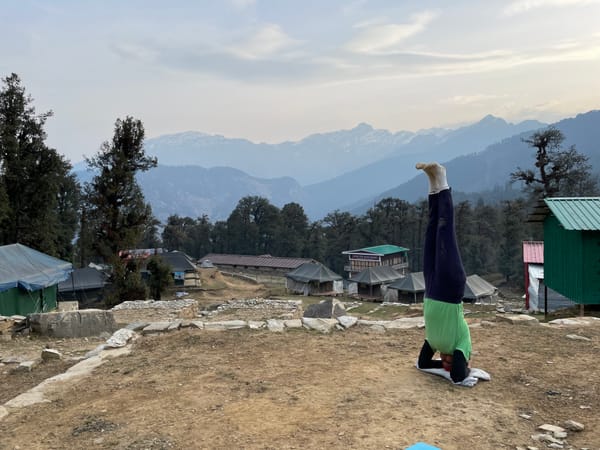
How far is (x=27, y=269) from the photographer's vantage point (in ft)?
55.4

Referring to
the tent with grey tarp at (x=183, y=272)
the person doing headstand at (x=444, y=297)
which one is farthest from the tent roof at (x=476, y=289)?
the person doing headstand at (x=444, y=297)

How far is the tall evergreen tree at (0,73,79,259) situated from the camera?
26.1 meters

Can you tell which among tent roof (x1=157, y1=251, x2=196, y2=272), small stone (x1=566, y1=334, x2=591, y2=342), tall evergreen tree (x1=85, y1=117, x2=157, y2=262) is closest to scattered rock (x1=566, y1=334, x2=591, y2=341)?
small stone (x1=566, y1=334, x2=591, y2=342)

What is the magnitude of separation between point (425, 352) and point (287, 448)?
2834 millimetres

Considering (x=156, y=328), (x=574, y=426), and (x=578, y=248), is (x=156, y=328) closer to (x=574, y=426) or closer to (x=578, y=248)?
(x=574, y=426)

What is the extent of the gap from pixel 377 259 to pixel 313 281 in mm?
11391

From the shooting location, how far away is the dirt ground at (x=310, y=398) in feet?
15.6

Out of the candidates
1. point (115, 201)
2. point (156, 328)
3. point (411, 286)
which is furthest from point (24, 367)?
point (411, 286)

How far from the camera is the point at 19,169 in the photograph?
26359 millimetres

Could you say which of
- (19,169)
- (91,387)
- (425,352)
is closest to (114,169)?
(19,169)

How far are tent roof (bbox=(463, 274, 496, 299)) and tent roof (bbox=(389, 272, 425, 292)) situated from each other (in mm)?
3089

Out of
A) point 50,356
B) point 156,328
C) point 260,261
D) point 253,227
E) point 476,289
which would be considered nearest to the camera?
point 50,356

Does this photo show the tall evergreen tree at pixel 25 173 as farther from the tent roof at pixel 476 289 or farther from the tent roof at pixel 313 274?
the tent roof at pixel 476 289

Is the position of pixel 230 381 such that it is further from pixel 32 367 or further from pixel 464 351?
pixel 32 367
